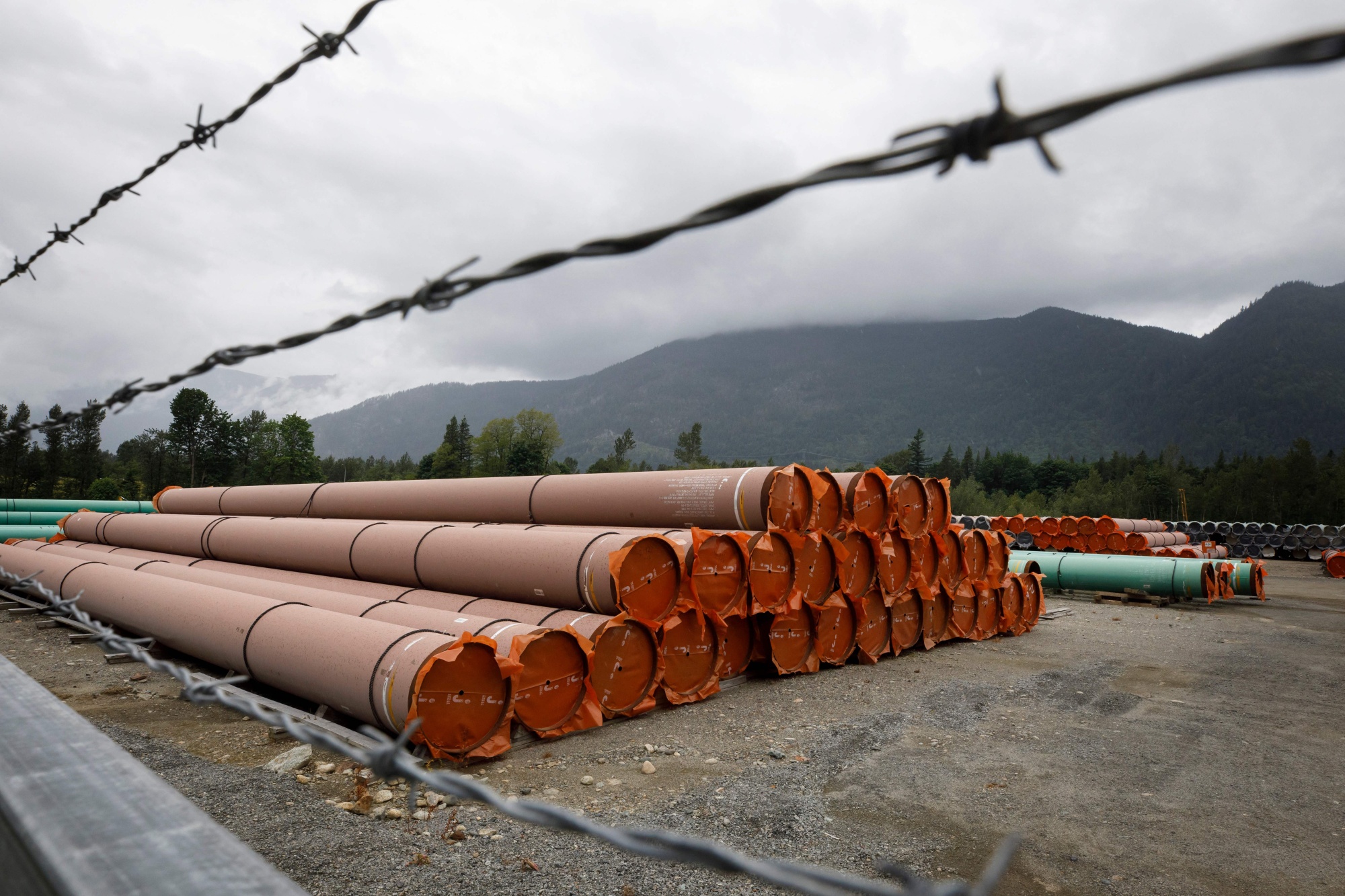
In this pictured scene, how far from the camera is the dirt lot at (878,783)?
159 inches

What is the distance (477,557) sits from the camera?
7863 mm

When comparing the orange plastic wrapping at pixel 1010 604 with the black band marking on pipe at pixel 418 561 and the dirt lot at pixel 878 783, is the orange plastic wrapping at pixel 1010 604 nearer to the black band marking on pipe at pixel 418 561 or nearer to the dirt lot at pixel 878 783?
the dirt lot at pixel 878 783

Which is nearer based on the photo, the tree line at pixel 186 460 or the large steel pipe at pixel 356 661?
the large steel pipe at pixel 356 661

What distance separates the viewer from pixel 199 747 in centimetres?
562

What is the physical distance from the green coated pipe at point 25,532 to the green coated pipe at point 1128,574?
20868 mm

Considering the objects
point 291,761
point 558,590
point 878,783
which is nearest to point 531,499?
point 558,590

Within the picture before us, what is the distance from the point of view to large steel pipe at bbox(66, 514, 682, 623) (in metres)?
6.80

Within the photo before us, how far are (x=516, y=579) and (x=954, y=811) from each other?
4.37 meters

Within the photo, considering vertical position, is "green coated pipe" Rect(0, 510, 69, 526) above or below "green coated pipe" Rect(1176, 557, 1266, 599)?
above

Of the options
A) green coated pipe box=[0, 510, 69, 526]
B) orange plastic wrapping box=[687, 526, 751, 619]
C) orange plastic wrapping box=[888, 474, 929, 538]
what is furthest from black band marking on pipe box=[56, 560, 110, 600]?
orange plastic wrapping box=[888, 474, 929, 538]

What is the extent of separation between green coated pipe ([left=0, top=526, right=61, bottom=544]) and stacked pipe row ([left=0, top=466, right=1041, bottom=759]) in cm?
652

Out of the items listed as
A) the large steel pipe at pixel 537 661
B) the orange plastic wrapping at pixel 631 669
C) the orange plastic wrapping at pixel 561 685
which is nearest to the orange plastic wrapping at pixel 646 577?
the orange plastic wrapping at pixel 631 669

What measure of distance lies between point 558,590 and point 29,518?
17832 mm

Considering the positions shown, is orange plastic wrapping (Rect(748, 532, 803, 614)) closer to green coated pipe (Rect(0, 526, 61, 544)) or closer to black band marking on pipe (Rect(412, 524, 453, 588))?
black band marking on pipe (Rect(412, 524, 453, 588))
